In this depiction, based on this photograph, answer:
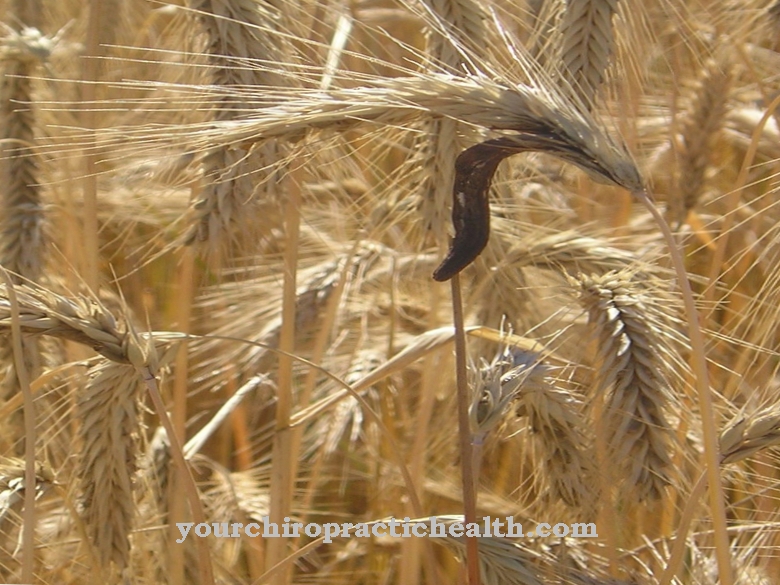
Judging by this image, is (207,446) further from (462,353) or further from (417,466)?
(462,353)

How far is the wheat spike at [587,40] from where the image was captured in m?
1.08

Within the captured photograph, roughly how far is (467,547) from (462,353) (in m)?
0.20

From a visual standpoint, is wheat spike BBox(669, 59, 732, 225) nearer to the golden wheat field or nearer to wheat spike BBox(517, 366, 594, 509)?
the golden wheat field

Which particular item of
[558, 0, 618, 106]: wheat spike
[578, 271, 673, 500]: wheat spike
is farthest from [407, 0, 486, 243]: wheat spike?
[578, 271, 673, 500]: wheat spike

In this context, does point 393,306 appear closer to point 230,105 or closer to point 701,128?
point 230,105

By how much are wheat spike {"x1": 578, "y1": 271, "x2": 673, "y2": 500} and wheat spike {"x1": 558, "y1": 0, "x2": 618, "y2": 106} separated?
26 cm

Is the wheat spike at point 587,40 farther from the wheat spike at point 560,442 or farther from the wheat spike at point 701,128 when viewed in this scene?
the wheat spike at point 701,128

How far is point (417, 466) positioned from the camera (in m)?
1.34

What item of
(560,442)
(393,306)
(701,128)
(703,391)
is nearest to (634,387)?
(560,442)

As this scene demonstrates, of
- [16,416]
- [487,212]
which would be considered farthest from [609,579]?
[16,416]

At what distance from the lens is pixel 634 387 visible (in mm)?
1028

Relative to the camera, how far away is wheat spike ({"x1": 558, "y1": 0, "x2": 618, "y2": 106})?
108 centimetres

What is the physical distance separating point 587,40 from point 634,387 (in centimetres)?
43

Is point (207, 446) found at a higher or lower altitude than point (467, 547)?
lower
